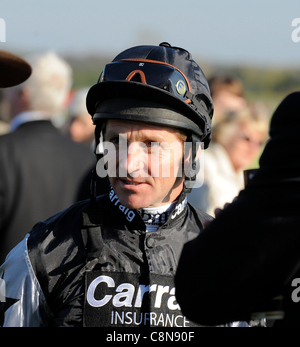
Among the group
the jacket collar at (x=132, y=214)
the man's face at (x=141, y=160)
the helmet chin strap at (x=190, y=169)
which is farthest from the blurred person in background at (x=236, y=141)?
the man's face at (x=141, y=160)

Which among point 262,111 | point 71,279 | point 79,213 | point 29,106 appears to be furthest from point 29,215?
point 262,111

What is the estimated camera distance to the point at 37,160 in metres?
3.74

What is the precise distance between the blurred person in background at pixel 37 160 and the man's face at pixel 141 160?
4.68 ft

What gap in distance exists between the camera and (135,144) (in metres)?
2.34

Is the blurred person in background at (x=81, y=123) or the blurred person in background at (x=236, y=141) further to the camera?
the blurred person in background at (x=81, y=123)

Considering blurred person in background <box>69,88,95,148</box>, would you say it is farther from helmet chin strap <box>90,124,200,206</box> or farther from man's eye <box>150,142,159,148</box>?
man's eye <box>150,142,159,148</box>

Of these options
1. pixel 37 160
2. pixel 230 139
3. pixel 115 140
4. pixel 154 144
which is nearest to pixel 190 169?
pixel 154 144

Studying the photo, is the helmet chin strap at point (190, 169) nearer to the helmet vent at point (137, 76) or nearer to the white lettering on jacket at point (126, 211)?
A: the white lettering on jacket at point (126, 211)

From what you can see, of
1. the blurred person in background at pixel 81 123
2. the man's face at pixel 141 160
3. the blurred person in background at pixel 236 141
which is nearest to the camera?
the man's face at pixel 141 160

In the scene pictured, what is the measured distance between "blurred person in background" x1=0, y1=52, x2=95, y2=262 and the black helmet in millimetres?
1243

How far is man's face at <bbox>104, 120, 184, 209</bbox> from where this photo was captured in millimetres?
2332

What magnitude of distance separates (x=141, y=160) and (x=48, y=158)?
161 cm

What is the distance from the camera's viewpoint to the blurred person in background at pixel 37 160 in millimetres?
3615

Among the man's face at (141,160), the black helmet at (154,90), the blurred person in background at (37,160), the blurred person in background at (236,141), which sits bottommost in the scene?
the man's face at (141,160)
